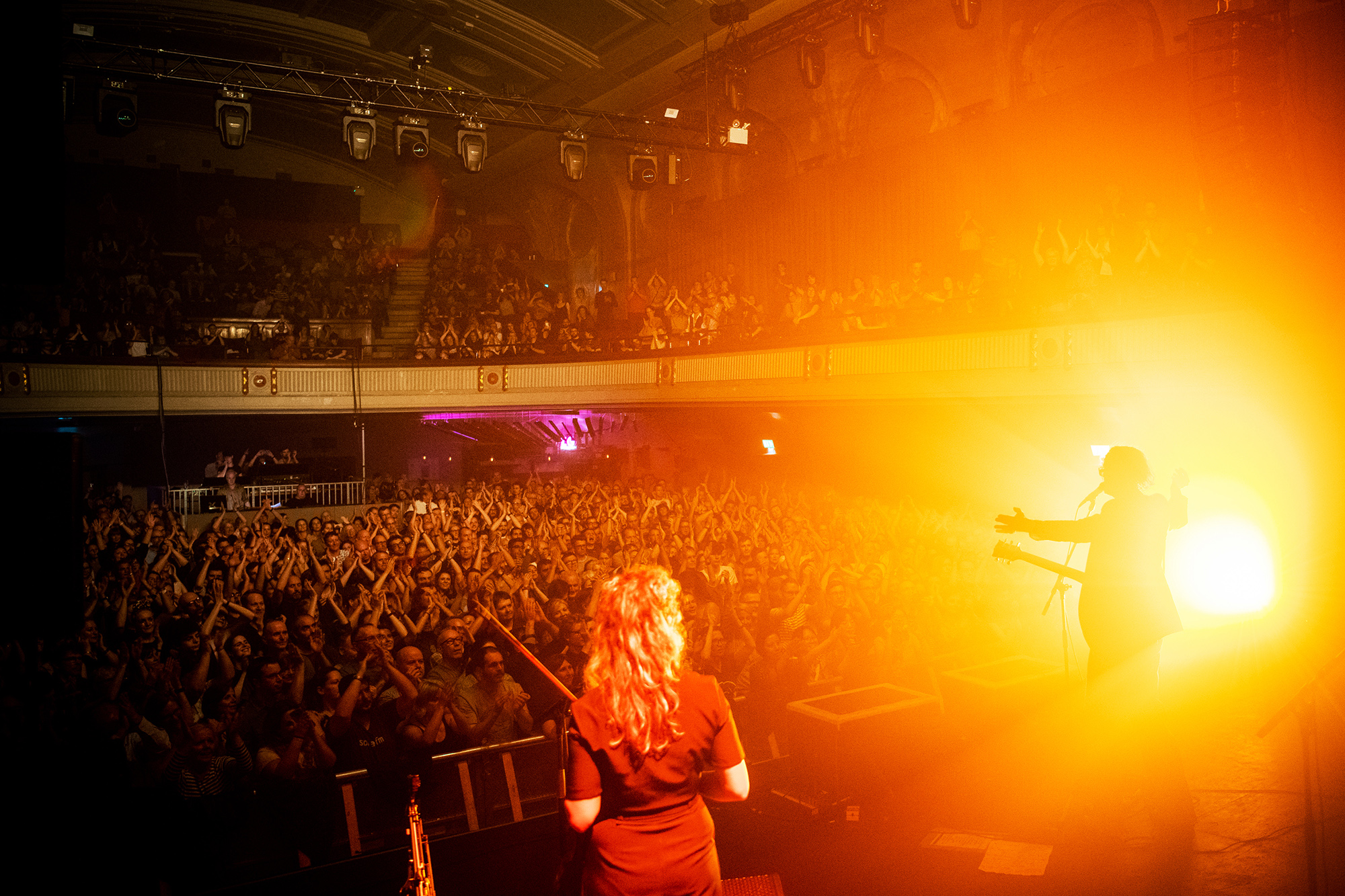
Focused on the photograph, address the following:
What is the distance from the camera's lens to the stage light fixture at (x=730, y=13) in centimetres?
1452

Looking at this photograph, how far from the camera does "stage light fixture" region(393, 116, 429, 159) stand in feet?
39.7

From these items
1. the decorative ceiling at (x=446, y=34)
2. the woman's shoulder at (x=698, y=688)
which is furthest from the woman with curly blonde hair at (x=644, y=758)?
the decorative ceiling at (x=446, y=34)

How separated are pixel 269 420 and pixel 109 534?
414 inches

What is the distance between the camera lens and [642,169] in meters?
13.8

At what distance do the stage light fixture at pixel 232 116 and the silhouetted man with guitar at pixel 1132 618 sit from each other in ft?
37.8

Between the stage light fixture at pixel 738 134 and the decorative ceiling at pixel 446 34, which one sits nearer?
the stage light fixture at pixel 738 134

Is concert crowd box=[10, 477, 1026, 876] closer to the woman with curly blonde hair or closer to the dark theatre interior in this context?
the dark theatre interior

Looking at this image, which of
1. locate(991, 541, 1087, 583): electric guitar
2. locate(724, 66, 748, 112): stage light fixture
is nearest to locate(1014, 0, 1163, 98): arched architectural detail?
locate(724, 66, 748, 112): stage light fixture

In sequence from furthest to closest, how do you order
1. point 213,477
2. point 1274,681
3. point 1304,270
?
point 213,477 → point 1304,270 → point 1274,681

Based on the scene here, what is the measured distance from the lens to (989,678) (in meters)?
5.41

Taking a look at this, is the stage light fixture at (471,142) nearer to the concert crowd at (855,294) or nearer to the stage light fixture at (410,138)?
the stage light fixture at (410,138)

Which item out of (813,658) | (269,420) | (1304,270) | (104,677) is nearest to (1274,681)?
(813,658)

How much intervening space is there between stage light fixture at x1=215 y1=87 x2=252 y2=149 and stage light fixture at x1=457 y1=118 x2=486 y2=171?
284cm

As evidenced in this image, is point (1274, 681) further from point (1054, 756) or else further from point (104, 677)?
point (104, 677)
